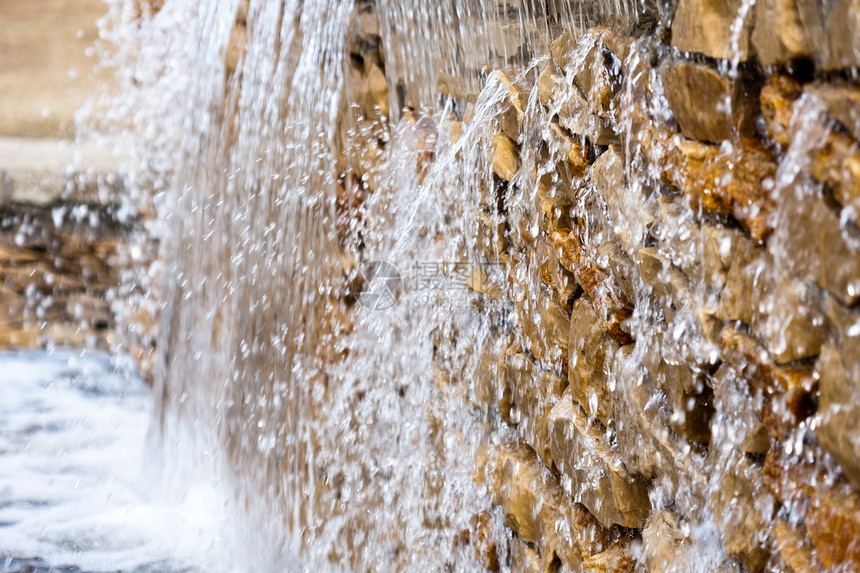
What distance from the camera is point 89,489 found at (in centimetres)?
274

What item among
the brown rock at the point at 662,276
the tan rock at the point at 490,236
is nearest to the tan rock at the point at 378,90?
the tan rock at the point at 490,236

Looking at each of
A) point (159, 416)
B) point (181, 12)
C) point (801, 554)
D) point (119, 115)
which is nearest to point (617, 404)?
point (801, 554)

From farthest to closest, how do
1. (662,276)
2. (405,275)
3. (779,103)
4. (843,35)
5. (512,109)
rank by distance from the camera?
(405,275) → (512,109) → (662,276) → (779,103) → (843,35)

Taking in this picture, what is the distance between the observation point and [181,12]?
3219 millimetres

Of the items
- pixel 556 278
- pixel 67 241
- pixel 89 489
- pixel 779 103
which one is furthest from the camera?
pixel 67 241

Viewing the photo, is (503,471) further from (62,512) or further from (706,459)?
(62,512)

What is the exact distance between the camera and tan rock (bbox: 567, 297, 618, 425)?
3.82 feet

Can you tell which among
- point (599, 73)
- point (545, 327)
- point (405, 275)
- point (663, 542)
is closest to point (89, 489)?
point (405, 275)

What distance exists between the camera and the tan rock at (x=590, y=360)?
1.17 meters

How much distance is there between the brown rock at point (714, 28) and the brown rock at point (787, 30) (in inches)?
1.2

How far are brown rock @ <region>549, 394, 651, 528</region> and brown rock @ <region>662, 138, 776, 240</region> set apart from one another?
0.45 metres

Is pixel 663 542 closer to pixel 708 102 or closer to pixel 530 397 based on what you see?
pixel 530 397

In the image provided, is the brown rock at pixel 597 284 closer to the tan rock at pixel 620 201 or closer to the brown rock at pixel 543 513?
the tan rock at pixel 620 201

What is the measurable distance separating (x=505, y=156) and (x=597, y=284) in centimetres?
39
